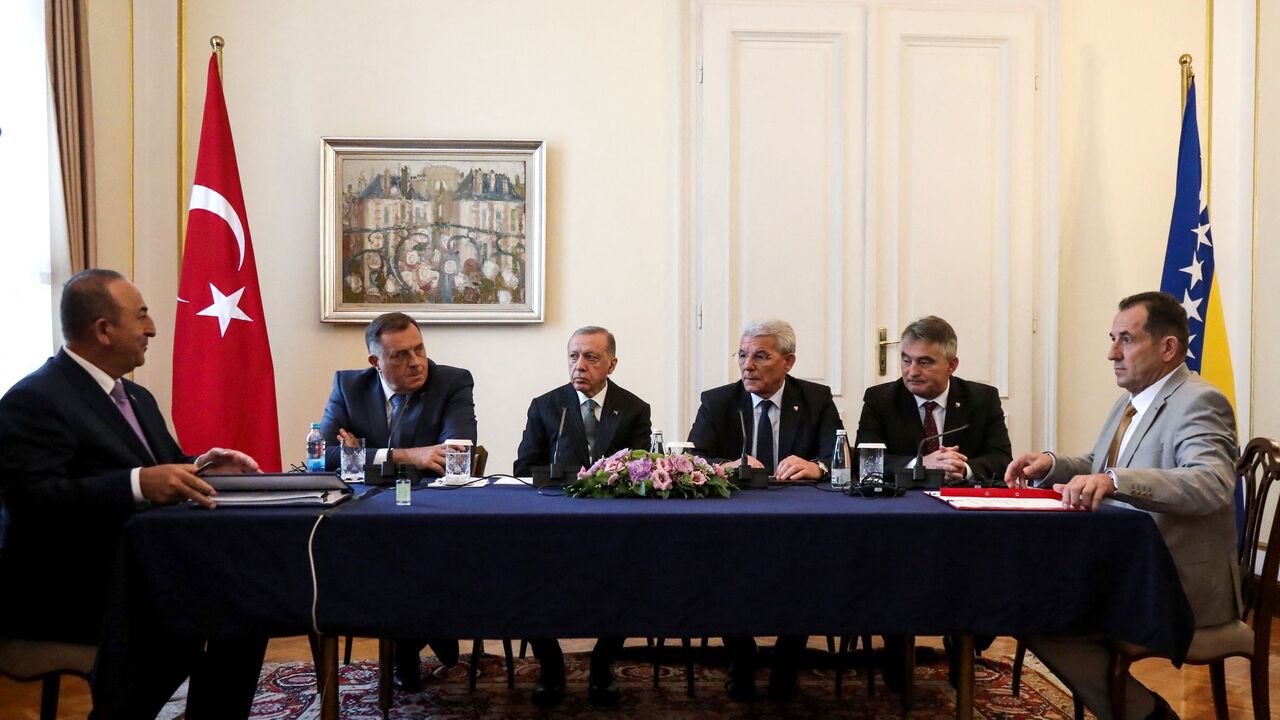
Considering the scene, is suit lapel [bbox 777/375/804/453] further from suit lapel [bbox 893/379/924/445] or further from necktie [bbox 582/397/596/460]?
necktie [bbox 582/397/596/460]

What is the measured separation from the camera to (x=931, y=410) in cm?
381

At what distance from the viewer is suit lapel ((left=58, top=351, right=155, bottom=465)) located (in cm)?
254

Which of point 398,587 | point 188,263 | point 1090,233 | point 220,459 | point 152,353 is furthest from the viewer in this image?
point 1090,233

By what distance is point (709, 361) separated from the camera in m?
5.03

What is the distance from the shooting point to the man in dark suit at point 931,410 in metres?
3.65

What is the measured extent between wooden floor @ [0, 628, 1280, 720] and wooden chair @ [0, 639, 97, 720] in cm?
103

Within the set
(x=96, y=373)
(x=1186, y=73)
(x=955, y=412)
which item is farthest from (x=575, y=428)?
(x=1186, y=73)

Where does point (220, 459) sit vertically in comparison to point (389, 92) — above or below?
below

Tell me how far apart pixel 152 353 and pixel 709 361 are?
2.71 metres

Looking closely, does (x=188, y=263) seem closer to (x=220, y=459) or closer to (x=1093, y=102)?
(x=220, y=459)

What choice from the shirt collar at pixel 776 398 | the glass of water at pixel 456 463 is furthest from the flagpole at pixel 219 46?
the shirt collar at pixel 776 398

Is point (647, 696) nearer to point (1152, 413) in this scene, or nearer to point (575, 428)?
point (575, 428)

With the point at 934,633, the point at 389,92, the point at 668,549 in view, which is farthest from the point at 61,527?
the point at 389,92

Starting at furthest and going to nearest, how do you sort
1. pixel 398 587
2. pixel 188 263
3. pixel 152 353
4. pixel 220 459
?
pixel 152 353, pixel 188 263, pixel 220 459, pixel 398 587
